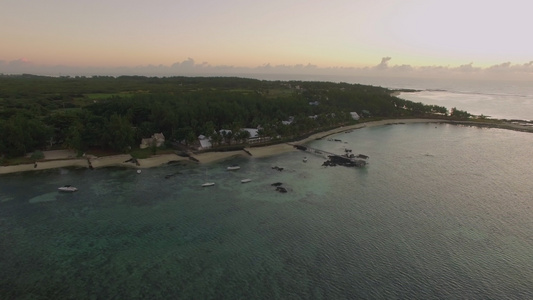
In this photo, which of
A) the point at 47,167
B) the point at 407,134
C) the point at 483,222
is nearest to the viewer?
the point at 483,222

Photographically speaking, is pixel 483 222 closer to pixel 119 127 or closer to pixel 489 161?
pixel 489 161

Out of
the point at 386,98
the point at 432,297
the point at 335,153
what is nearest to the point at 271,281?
the point at 432,297

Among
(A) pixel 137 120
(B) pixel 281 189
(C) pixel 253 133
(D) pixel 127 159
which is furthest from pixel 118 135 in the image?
(B) pixel 281 189

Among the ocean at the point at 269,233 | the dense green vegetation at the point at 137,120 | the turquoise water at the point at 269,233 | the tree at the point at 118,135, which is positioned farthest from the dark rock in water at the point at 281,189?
the tree at the point at 118,135

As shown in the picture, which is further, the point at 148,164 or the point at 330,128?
the point at 330,128

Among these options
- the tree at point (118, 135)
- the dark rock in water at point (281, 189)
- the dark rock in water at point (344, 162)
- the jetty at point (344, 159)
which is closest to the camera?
the dark rock in water at point (281, 189)

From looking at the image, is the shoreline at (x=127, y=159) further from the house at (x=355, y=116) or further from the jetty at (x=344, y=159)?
the house at (x=355, y=116)

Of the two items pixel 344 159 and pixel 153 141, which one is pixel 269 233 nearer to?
pixel 344 159

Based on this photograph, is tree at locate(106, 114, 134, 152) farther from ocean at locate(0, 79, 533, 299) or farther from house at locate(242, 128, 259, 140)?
house at locate(242, 128, 259, 140)
